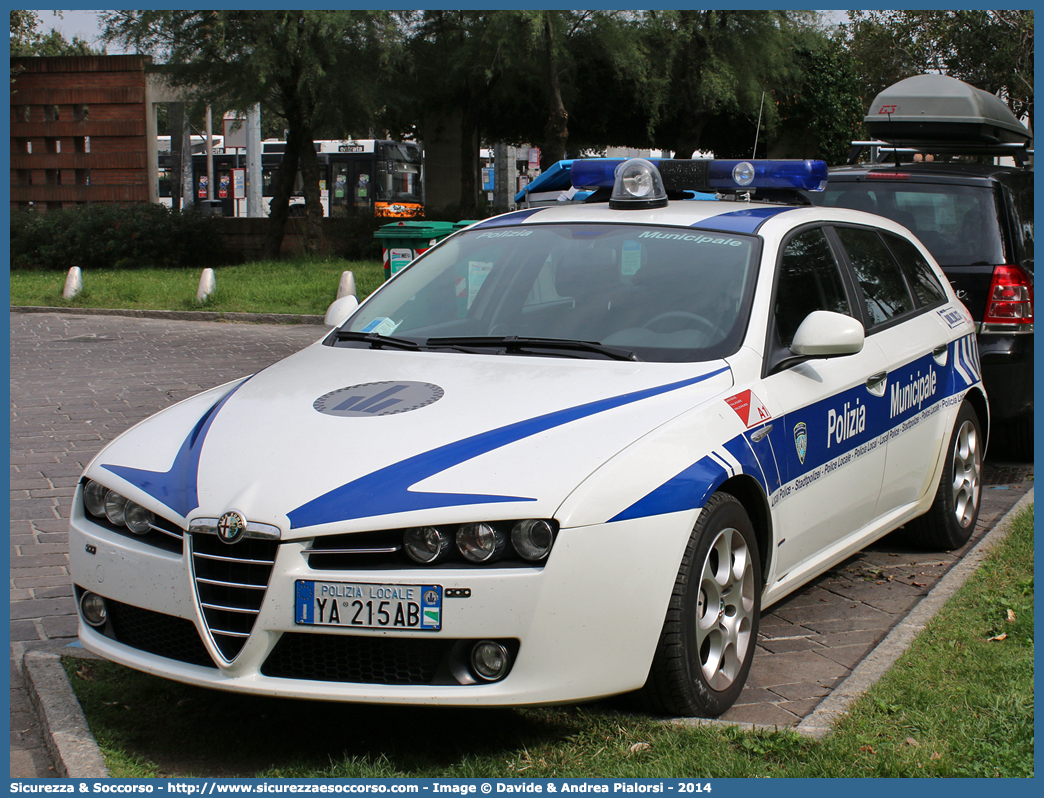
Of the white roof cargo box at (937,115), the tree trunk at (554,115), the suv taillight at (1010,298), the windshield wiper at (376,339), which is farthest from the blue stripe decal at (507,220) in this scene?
the tree trunk at (554,115)

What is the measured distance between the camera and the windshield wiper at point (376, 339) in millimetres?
4277

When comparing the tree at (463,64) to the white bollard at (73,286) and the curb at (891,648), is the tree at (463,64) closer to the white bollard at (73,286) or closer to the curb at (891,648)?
the white bollard at (73,286)

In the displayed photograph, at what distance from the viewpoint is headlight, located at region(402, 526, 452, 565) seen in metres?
2.99

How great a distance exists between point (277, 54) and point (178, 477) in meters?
20.4

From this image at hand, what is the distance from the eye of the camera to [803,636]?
4.36m

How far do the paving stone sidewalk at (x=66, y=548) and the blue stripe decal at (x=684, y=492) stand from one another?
0.77 meters

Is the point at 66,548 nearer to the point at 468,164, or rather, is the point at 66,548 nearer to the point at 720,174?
the point at 720,174

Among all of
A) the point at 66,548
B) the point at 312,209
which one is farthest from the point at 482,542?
the point at 312,209

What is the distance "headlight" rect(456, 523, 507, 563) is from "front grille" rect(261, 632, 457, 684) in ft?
0.84

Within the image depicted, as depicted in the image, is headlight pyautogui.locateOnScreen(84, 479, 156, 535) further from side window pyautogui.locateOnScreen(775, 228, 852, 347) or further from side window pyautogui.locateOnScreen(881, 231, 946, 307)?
side window pyautogui.locateOnScreen(881, 231, 946, 307)

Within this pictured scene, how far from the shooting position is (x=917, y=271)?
552 cm

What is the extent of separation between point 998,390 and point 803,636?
309cm

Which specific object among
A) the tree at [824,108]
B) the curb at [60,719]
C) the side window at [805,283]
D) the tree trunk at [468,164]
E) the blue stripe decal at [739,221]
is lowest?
the curb at [60,719]

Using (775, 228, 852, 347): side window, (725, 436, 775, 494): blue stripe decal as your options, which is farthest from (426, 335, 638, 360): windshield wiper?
(775, 228, 852, 347): side window
